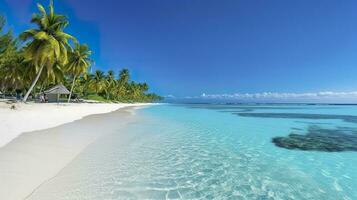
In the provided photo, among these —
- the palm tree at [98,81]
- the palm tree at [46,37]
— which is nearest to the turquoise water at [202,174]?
the palm tree at [46,37]

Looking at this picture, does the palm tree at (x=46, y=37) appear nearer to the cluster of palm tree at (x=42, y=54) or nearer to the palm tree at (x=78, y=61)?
the cluster of palm tree at (x=42, y=54)

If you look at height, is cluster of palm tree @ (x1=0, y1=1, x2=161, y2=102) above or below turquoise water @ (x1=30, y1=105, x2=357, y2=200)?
above

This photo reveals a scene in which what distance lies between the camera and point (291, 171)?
6133 millimetres

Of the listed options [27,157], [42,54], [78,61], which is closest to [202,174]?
[27,157]

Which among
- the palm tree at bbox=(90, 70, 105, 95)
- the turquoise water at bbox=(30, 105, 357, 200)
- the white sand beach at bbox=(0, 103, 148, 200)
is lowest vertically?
the turquoise water at bbox=(30, 105, 357, 200)

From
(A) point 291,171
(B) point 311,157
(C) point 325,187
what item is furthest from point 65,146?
(B) point 311,157

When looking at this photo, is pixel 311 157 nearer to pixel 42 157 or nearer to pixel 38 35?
pixel 42 157

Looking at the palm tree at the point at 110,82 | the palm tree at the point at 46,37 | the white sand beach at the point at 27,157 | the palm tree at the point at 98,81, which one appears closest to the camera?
the white sand beach at the point at 27,157

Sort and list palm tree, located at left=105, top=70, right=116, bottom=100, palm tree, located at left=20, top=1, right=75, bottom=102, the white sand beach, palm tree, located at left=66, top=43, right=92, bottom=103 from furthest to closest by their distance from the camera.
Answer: palm tree, located at left=105, top=70, right=116, bottom=100
palm tree, located at left=66, top=43, right=92, bottom=103
palm tree, located at left=20, top=1, right=75, bottom=102
the white sand beach

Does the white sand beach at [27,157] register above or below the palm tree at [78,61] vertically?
below

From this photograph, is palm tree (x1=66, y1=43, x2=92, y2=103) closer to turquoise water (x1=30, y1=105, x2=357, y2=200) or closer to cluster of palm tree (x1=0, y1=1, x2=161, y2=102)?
cluster of palm tree (x1=0, y1=1, x2=161, y2=102)

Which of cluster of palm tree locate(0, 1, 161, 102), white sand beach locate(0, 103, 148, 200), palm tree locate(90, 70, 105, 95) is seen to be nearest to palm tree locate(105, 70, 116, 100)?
palm tree locate(90, 70, 105, 95)

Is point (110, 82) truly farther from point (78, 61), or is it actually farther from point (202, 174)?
point (202, 174)

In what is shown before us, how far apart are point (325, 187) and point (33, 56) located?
21.6m
